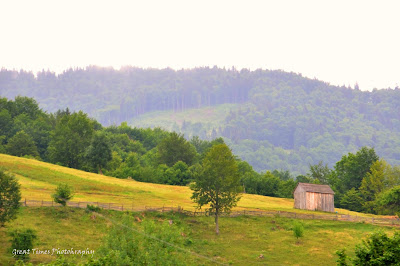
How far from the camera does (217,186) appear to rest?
70.4 m

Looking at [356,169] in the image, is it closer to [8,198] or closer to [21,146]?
[21,146]

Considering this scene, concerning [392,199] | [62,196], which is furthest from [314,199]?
[62,196]

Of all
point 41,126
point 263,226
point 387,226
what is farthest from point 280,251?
point 41,126

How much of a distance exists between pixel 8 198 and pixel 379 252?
38978mm

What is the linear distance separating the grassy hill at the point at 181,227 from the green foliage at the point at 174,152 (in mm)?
47769

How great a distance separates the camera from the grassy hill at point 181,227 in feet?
179

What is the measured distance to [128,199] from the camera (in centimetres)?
7744

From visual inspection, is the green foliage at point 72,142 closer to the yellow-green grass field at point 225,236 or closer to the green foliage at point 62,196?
the green foliage at point 62,196

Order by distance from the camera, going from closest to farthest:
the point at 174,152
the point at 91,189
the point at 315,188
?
the point at 91,189
the point at 315,188
the point at 174,152

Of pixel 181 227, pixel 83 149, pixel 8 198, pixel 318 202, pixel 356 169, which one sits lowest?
pixel 181 227

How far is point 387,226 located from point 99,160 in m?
69.1

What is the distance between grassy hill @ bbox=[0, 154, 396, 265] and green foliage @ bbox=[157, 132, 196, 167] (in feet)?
157

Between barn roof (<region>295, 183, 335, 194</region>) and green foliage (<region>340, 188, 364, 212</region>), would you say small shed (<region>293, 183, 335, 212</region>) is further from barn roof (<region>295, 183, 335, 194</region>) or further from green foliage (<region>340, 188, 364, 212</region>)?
green foliage (<region>340, 188, 364, 212</region>)

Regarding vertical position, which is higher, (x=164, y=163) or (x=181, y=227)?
(x=164, y=163)
